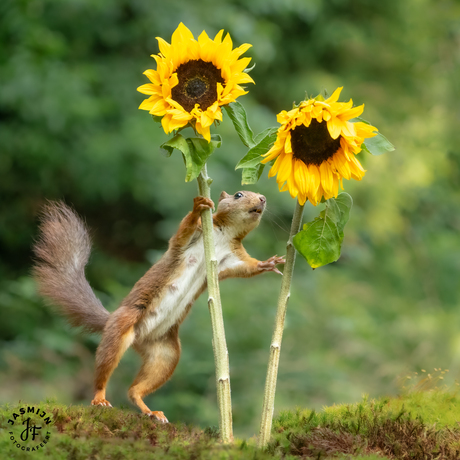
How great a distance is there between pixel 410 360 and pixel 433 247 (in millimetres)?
2773

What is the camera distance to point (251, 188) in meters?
4.90

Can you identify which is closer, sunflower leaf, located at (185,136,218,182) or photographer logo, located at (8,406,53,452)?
photographer logo, located at (8,406,53,452)

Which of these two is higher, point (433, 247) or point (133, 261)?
point (433, 247)

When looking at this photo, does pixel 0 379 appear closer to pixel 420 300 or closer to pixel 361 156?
pixel 361 156

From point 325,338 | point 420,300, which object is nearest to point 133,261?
point 325,338

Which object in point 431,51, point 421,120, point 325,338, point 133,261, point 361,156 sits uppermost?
point 431,51

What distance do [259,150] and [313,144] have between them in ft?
0.63

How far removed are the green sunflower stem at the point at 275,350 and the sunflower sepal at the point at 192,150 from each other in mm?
360

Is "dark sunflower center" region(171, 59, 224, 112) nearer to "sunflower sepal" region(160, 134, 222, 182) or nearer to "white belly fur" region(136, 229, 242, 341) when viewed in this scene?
"sunflower sepal" region(160, 134, 222, 182)

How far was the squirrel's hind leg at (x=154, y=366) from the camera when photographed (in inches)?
95.0

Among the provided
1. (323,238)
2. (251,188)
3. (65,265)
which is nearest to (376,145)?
(323,238)

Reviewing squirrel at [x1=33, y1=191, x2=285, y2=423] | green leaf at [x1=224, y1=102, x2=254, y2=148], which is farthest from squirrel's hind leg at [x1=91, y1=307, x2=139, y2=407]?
green leaf at [x1=224, y1=102, x2=254, y2=148]

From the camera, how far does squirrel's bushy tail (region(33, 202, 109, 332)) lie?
2.52 metres

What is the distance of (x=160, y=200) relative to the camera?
596cm
